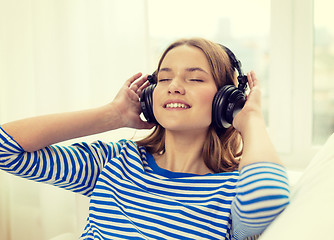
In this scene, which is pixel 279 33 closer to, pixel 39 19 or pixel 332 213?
pixel 39 19

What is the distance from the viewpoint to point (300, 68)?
1.82 meters

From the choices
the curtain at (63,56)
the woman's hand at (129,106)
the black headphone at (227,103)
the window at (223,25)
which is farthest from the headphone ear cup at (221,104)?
the window at (223,25)

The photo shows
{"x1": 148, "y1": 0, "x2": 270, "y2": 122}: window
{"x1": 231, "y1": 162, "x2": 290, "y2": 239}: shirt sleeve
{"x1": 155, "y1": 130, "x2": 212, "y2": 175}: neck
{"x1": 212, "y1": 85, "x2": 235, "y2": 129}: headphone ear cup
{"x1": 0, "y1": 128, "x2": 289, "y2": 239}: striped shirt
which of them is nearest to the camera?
{"x1": 231, "y1": 162, "x2": 290, "y2": 239}: shirt sleeve

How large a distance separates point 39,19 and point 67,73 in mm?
273

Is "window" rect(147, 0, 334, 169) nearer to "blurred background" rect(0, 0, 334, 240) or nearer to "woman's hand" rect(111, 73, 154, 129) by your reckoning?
"blurred background" rect(0, 0, 334, 240)

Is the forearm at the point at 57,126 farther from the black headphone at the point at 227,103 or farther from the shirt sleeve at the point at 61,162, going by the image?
the black headphone at the point at 227,103

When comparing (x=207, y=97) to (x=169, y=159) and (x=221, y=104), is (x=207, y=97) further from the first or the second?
(x=169, y=159)

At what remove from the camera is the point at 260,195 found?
0.93 m

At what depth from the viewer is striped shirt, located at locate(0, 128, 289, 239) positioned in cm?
103

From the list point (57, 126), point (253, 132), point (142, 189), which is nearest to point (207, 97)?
point (253, 132)

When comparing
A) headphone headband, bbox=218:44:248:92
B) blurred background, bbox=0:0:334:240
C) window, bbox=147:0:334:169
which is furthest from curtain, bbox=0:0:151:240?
headphone headband, bbox=218:44:248:92

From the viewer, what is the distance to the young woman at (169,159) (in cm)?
110

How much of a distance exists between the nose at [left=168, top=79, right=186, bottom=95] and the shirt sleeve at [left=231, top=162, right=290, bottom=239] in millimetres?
309

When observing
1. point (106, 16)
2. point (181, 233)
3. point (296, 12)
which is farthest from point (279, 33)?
point (181, 233)
